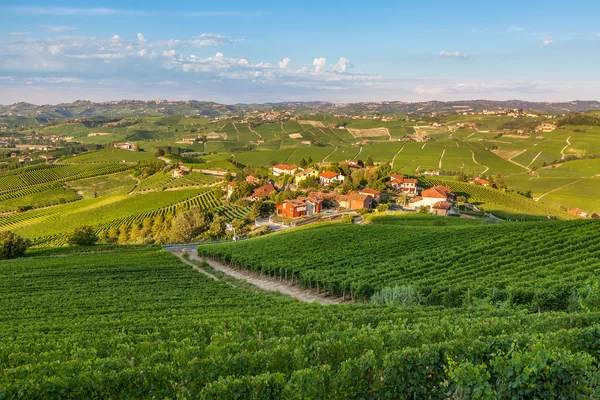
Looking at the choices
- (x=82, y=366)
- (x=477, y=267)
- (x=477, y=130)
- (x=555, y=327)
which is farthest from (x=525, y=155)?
(x=82, y=366)

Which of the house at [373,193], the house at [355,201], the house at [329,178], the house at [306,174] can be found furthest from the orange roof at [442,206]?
the house at [306,174]

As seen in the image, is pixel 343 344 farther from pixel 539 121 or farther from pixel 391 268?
pixel 539 121

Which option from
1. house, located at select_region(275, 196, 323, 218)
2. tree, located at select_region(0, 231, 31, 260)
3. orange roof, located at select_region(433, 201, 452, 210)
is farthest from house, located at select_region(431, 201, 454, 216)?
tree, located at select_region(0, 231, 31, 260)

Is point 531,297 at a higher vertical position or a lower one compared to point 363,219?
higher

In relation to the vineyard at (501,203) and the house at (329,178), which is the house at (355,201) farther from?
the vineyard at (501,203)

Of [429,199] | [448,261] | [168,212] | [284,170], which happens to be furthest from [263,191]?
[448,261]

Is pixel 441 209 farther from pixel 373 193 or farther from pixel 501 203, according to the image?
pixel 501 203
